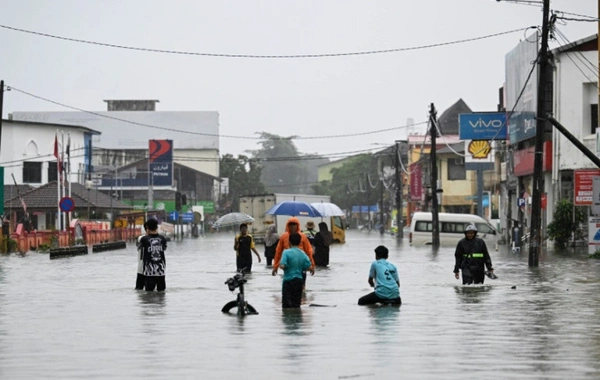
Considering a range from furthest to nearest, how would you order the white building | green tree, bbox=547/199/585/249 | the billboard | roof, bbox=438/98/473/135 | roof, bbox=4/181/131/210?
roof, bbox=438/98/473/135 → the white building → roof, bbox=4/181/131/210 → the billboard → green tree, bbox=547/199/585/249

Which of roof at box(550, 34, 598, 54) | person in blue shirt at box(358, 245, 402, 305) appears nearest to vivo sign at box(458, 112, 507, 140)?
roof at box(550, 34, 598, 54)

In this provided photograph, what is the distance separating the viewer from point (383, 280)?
70.8 feet

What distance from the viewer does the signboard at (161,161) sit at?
122438 mm

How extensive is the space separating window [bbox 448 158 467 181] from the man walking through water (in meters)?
86.9

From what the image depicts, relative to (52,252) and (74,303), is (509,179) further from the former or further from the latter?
(74,303)

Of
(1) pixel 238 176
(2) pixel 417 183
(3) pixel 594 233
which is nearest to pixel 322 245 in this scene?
(3) pixel 594 233

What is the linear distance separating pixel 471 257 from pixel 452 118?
11676cm

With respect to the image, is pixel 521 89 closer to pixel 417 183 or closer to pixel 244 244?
pixel 244 244

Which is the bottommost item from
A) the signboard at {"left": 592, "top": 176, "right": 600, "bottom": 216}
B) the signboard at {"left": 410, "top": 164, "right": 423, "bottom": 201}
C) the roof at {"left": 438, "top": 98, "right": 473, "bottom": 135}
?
the signboard at {"left": 592, "top": 176, "right": 600, "bottom": 216}

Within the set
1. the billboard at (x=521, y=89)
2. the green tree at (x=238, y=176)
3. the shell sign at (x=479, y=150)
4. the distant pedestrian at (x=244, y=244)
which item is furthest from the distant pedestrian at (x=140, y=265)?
the green tree at (x=238, y=176)

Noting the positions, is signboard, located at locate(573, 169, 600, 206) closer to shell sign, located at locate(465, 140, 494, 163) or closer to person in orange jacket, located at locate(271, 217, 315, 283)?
person in orange jacket, located at locate(271, 217, 315, 283)

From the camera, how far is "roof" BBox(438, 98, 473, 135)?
5581 inches

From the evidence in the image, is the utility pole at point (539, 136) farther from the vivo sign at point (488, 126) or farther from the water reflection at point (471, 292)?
the vivo sign at point (488, 126)

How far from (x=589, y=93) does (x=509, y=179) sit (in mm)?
18227
